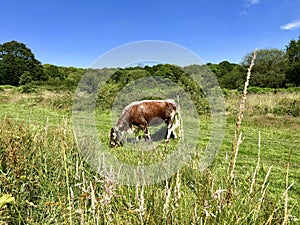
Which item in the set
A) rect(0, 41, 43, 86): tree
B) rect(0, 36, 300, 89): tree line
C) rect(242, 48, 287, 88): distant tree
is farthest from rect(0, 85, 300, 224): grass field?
rect(0, 41, 43, 86): tree

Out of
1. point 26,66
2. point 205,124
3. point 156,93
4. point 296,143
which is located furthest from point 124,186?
point 26,66

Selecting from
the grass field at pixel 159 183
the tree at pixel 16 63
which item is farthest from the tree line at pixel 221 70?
the grass field at pixel 159 183

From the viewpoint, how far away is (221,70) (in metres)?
22.0

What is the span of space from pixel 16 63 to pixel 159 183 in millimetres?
51264

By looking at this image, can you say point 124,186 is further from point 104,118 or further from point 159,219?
point 104,118

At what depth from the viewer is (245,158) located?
689 cm

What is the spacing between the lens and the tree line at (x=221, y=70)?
15693mm

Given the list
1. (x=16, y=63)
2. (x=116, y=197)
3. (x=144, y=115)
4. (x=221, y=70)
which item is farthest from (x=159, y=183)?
(x=16, y=63)

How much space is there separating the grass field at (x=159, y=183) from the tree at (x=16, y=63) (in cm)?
3259

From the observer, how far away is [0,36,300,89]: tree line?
15.7 m

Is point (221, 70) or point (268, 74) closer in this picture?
point (221, 70)

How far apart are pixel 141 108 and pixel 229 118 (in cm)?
656

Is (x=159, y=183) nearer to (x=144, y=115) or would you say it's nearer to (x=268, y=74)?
(x=144, y=115)

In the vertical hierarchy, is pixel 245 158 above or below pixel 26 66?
below
